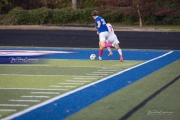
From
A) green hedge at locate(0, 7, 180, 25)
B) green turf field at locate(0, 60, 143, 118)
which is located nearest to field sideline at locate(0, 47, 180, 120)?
green turf field at locate(0, 60, 143, 118)

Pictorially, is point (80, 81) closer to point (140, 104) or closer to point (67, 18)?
point (140, 104)

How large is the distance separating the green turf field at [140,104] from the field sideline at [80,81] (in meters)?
0.02

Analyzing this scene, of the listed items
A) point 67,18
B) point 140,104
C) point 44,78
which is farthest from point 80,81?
point 67,18

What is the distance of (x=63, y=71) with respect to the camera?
1761 cm

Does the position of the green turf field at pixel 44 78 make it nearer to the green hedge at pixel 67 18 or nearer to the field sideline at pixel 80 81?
the field sideline at pixel 80 81

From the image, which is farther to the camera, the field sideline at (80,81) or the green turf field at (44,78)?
the green turf field at (44,78)

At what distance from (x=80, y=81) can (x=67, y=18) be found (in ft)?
129

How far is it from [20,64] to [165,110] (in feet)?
32.3

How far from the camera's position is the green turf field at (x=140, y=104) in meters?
10.1

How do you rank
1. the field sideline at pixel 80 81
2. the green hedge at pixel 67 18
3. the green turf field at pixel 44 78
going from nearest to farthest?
1. the field sideline at pixel 80 81
2. the green turf field at pixel 44 78
3. the green hedge at pixel 67 18

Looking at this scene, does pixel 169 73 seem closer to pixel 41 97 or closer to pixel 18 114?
pixel 41 97

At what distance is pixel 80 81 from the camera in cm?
1497

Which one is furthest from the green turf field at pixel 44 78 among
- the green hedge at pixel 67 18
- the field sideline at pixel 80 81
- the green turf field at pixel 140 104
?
the green hedge at pixel 67 18

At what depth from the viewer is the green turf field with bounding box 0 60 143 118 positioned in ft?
38.7
